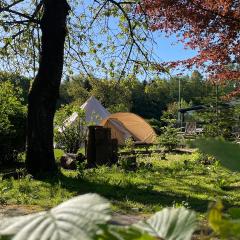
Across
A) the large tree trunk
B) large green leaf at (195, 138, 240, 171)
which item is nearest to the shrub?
the large tree trunk

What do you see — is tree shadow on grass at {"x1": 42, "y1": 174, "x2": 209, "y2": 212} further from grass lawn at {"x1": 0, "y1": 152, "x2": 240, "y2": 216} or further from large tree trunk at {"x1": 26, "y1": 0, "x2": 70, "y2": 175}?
large tree trunk at {"x1": 26, "y1": 0, "x2": 70, "y2": 175}

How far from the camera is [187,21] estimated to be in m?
9.53

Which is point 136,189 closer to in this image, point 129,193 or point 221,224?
point 129,193

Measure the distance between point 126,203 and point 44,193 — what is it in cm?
138

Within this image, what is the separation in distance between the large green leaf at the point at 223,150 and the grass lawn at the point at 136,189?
4.58 metres

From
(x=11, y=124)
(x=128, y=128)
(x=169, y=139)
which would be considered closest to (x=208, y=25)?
(x=11, y=124)

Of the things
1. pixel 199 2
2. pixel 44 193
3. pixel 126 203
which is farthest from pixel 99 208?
pixel 199 2

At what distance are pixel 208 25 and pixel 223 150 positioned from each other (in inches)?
360

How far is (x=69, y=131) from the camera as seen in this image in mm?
15320

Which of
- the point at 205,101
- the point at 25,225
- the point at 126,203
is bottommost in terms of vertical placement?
the point at 126,203

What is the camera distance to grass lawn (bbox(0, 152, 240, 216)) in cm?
579

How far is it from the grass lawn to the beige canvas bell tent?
47.0 feet

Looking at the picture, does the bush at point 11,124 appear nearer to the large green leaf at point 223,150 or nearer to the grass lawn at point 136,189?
the grass lawn at point 136,189

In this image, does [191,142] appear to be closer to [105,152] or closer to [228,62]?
[228,62]
